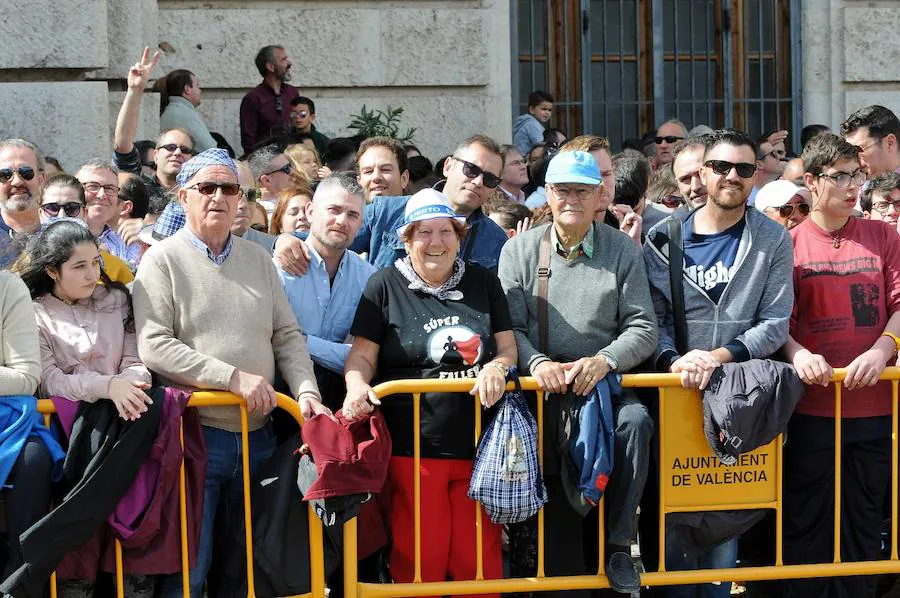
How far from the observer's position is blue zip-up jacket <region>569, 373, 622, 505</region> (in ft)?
17.2

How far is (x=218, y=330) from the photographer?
17.2 ft

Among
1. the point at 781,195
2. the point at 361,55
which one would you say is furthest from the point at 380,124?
the point at 781,195

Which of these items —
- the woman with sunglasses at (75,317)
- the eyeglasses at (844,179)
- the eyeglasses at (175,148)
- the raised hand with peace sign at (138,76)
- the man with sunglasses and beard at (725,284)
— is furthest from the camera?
the raised hand with peace sign at (138,76)

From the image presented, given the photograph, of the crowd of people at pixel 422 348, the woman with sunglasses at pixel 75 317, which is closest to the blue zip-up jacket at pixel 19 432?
the crowd of people at pixel 422 348

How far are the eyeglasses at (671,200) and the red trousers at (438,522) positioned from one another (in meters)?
3.09

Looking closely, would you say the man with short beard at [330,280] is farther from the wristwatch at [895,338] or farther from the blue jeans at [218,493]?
the wristwatch at [895,338]

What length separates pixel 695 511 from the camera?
5543 mm

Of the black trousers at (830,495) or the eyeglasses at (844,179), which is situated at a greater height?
the eyeglasses at (844,179)

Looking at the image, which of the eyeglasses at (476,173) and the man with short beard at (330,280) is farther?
the eyeglasses at (476,173)

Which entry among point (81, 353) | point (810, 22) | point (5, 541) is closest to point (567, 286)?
point (81, 353)

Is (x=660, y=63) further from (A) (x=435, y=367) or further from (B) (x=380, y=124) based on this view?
(A) (x=435, y=367)

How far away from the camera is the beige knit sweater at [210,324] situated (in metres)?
5.15

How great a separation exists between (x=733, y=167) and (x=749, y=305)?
0.59m

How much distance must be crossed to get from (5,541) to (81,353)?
0.75m
